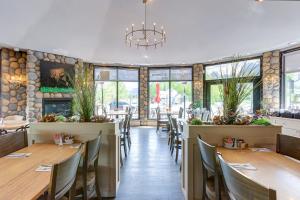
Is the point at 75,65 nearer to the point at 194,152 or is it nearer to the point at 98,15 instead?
the point at 98,15

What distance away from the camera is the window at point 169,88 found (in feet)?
35.2

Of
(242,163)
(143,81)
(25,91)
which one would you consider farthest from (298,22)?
(25,91)

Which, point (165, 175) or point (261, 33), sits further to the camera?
point (261, 33)

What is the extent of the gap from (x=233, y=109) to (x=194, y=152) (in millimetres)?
747

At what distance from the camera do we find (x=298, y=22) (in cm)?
553

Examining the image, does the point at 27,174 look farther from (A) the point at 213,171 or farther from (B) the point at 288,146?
(B) the point at 288,146

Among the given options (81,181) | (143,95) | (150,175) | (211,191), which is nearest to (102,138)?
(81,181)

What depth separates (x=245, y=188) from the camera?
4.12ft

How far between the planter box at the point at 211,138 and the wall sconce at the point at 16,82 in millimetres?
6476

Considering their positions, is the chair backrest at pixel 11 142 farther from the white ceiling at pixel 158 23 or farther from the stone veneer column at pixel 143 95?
the stone veneer column at pixel 143 95

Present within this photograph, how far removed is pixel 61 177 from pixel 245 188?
3.82 feet

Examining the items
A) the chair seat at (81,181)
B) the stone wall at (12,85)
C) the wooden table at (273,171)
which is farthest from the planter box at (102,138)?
the stone wall at (12,85)

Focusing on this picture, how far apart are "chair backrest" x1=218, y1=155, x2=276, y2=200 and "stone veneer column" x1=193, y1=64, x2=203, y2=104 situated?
29.5 feet

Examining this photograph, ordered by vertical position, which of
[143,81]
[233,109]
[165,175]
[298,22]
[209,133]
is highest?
[298,22]
